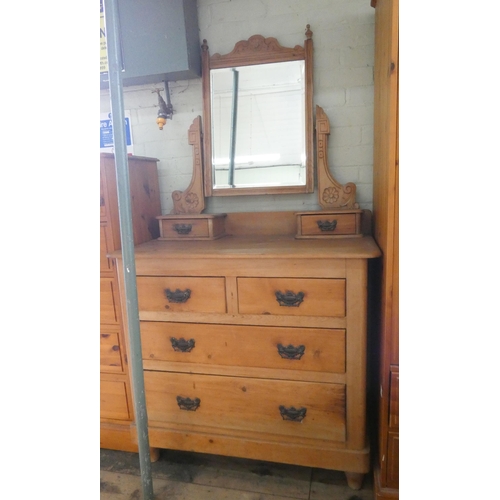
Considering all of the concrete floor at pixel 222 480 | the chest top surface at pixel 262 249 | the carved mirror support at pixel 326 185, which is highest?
the carved mirror support at pixel 326 185

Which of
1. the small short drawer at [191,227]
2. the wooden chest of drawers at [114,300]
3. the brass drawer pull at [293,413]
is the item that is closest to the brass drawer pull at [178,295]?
the wooden chest of drawers at [114,300]

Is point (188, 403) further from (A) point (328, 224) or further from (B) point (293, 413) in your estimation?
(A) point (328, 224)

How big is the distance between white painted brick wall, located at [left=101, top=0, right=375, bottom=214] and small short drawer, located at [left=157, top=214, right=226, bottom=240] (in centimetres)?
17

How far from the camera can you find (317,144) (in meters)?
1.56

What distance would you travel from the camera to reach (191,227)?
1608 millimetres

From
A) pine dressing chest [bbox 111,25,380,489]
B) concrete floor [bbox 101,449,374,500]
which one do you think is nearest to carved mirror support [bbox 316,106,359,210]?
pine dressing chest [bbox 111,25,380,489]

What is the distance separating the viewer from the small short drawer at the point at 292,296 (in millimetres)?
1170

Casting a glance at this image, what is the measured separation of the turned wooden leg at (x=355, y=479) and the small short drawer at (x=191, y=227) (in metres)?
1.09

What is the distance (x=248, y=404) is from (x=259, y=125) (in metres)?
1.21

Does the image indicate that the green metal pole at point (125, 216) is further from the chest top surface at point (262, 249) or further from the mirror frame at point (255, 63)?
the mirror frame at point (255, 63)

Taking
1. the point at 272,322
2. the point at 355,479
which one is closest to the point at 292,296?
the point at 272,322
